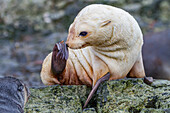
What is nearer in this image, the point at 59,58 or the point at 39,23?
the point at 59,58

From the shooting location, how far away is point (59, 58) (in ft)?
8.44

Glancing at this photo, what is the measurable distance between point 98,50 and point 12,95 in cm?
82

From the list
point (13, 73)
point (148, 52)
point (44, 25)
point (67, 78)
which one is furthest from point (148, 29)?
point (67, 78)

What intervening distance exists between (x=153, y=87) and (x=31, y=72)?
5160 mm

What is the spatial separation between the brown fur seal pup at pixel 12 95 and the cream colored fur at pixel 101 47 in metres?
0.40

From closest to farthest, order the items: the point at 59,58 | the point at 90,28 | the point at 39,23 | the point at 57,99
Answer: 1. the point at 90,28
2. the point at 57,99
3. the point at 59,58
4. the point at 39,23

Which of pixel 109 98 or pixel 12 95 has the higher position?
pixel 12 95

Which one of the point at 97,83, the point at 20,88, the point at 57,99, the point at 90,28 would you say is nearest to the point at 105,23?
the point at 90,28

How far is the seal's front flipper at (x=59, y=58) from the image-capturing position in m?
2.43

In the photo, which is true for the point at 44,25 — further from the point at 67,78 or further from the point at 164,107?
the point at 164,107

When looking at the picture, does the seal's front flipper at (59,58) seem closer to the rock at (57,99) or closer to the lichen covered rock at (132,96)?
the rock at (57,99)

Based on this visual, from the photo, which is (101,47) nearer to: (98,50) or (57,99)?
(98,50)

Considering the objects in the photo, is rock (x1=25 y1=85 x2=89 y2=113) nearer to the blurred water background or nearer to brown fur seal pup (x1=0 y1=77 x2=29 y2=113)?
brown fur seal pup (x1=0 y1=77 x2=29 y2=113)

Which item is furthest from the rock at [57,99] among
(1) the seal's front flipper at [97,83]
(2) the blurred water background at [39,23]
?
(2) the blurred water background at [39,23]
